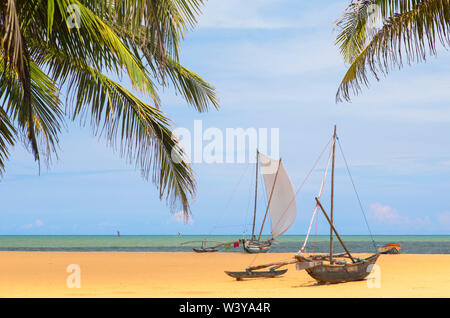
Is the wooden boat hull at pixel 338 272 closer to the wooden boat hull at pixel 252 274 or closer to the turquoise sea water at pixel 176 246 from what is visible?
the wooden boat hull at pixel 252 274

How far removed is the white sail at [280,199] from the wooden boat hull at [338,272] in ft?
90.4

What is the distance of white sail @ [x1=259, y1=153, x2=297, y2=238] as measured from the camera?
42906mm

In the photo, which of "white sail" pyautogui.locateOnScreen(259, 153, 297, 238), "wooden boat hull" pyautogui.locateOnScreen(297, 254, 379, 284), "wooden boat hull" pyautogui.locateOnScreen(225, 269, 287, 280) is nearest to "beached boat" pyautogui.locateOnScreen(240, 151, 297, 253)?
"white sail" pyautogui.locateOnScreen(259, 153, 297, 238)

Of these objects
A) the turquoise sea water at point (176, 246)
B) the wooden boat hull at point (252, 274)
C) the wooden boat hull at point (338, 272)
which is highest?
the wooden boat hull at point (338, 272)

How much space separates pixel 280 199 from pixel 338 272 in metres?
29.5

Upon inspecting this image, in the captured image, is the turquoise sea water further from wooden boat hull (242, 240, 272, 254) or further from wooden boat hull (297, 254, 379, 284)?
wooden boat hull (297, 254, 379, 284)

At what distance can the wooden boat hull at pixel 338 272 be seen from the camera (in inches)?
566

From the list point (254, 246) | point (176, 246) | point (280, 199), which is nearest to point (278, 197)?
point (280, 199)

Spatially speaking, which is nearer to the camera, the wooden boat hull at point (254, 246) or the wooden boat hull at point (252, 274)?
the wooden boat hull at point (252, 274)

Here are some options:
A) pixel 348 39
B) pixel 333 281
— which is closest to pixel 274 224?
pixel 333 281

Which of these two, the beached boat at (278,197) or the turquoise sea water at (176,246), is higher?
the beached boat at (278,197)

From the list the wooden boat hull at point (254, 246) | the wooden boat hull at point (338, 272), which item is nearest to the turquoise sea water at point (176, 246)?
the wooden boat hull at point (254, 246)

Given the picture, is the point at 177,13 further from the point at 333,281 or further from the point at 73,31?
the point at 333,281

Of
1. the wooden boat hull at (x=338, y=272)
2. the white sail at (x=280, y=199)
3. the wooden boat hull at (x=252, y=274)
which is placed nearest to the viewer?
the wooden boat hull at (x=338, y=272)
